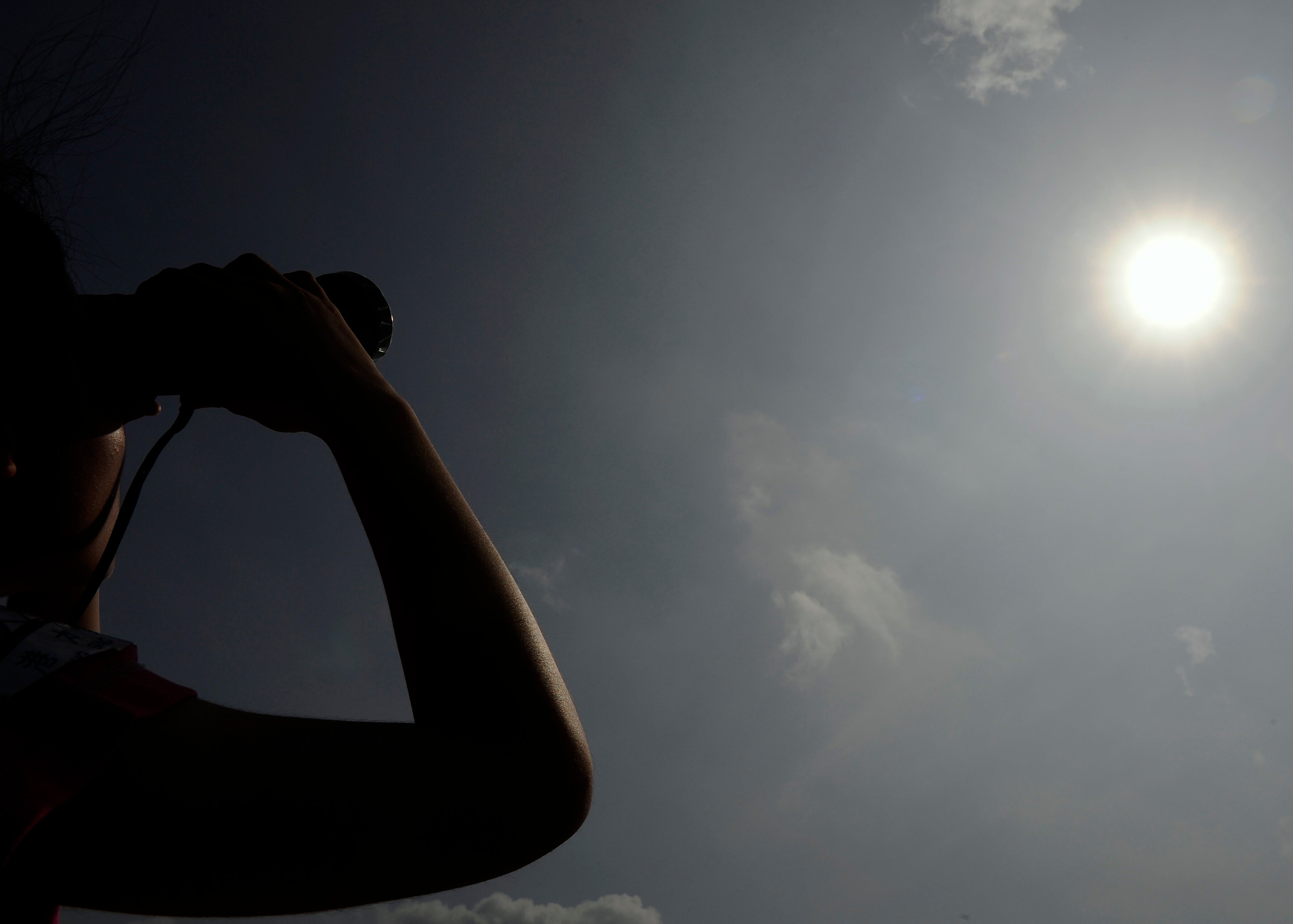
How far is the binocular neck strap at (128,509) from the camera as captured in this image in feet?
→ 3.82

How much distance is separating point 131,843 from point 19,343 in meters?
0.82

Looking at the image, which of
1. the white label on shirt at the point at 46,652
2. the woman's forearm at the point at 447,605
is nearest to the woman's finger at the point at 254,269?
the woman's forearm at the point at 447,605

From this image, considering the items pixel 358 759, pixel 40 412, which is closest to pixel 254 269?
pixel 40 412

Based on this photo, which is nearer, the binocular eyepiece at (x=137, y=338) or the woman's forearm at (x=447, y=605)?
the woman's forearm at (x=447, y=605)

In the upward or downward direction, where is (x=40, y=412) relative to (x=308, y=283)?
downward

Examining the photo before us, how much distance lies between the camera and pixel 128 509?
1204 millimetres

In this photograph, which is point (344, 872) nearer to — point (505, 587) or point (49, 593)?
point (505, 587)

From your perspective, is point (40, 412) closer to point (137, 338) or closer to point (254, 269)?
point (137, 338)

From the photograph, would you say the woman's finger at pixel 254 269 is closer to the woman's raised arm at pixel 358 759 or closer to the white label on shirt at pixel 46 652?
the woman's raised arm at pixel 358 759

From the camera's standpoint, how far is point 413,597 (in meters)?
1.01

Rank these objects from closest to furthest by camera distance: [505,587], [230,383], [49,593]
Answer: [505,587] → [230,383] → [49,593]

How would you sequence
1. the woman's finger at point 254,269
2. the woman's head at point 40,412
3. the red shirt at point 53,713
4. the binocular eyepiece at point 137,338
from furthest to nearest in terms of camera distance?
1. the woman's finger at point 254,269
2. the binocular eyepiece at point 137,338
3. the woman's head at point 40,412
4. the red shirt at point 53,713

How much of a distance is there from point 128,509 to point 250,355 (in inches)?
14.7

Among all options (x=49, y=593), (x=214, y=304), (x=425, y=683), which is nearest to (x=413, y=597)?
(x=425, y=683)
